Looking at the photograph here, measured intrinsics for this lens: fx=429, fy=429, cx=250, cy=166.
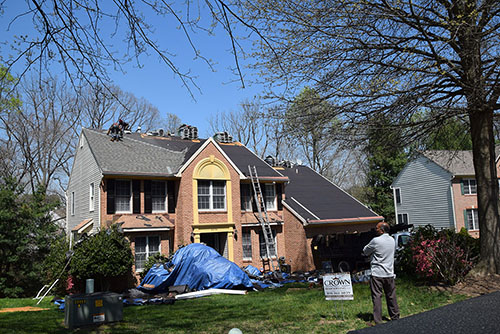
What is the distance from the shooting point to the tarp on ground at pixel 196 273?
56.5 ft

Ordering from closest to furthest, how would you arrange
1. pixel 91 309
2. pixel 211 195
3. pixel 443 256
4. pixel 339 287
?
pixel 339 287 < pixel 91 309 < pixel 443 256 < pixel 211 195

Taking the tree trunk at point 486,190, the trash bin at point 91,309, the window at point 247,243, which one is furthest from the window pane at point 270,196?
the trash bin at point 91,309

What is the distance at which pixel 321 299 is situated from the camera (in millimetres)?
11164

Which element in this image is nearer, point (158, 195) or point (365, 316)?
point (365, 316)

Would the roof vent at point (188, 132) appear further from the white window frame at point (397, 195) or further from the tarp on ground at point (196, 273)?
the white window frame at point (397, 195)

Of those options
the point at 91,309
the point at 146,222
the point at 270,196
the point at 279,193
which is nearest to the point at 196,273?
the point at 146,222

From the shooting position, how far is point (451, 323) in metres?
4.72

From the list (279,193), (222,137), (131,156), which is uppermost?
(222,137)

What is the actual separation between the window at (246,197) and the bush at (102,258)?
7.65 meters

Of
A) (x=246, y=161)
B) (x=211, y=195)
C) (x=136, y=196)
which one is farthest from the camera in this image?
(x=246, y=161)

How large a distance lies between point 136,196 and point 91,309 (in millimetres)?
11424

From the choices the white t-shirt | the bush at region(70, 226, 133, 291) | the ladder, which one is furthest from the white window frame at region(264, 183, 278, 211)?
the white t-shirt

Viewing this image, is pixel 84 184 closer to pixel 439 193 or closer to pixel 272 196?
pixel 272 196

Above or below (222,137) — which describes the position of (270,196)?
below
